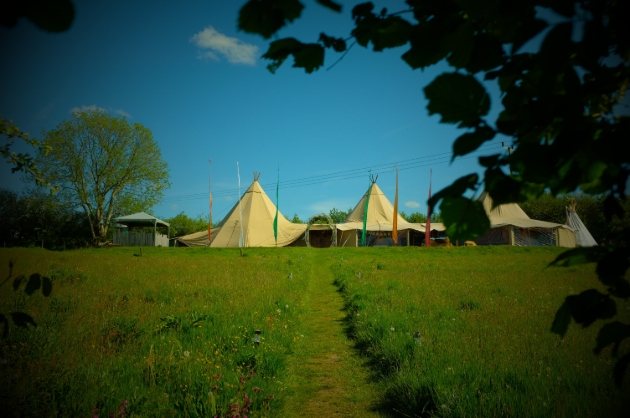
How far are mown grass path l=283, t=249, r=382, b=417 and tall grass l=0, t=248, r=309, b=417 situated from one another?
0.81ft

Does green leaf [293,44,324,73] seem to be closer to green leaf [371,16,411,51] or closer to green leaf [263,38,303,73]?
green leaf [263,38,303,73]

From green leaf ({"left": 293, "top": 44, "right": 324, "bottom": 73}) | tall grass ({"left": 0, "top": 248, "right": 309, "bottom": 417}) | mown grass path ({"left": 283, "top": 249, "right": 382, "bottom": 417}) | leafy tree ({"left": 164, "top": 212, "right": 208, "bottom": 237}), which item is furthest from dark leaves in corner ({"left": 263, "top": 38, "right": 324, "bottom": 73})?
leafy tree ({"left": 164, "top": 212, "right": 208, "bottom": 237})

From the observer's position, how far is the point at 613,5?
975 millimetres

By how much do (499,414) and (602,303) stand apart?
2.69 meters

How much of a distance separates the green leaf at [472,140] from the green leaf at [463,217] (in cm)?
13

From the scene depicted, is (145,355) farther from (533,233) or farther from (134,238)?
(533,233)

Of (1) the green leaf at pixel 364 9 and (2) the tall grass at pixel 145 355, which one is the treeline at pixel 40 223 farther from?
(1) the green leaf at pixel 364 9

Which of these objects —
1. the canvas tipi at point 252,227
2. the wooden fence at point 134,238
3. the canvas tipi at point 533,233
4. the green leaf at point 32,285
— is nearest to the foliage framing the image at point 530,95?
the green leaf at point 32,285

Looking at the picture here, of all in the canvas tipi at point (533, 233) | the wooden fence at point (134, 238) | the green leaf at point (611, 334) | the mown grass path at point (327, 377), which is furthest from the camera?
the wooden fence at point (134, 238)

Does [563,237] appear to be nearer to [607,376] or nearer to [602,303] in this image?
[607,376]

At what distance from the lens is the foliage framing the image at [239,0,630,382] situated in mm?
890

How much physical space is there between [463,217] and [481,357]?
4.44 metres

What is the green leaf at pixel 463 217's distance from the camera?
3.34 feet

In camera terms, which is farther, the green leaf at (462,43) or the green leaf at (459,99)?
the green leaf at (462,43)
